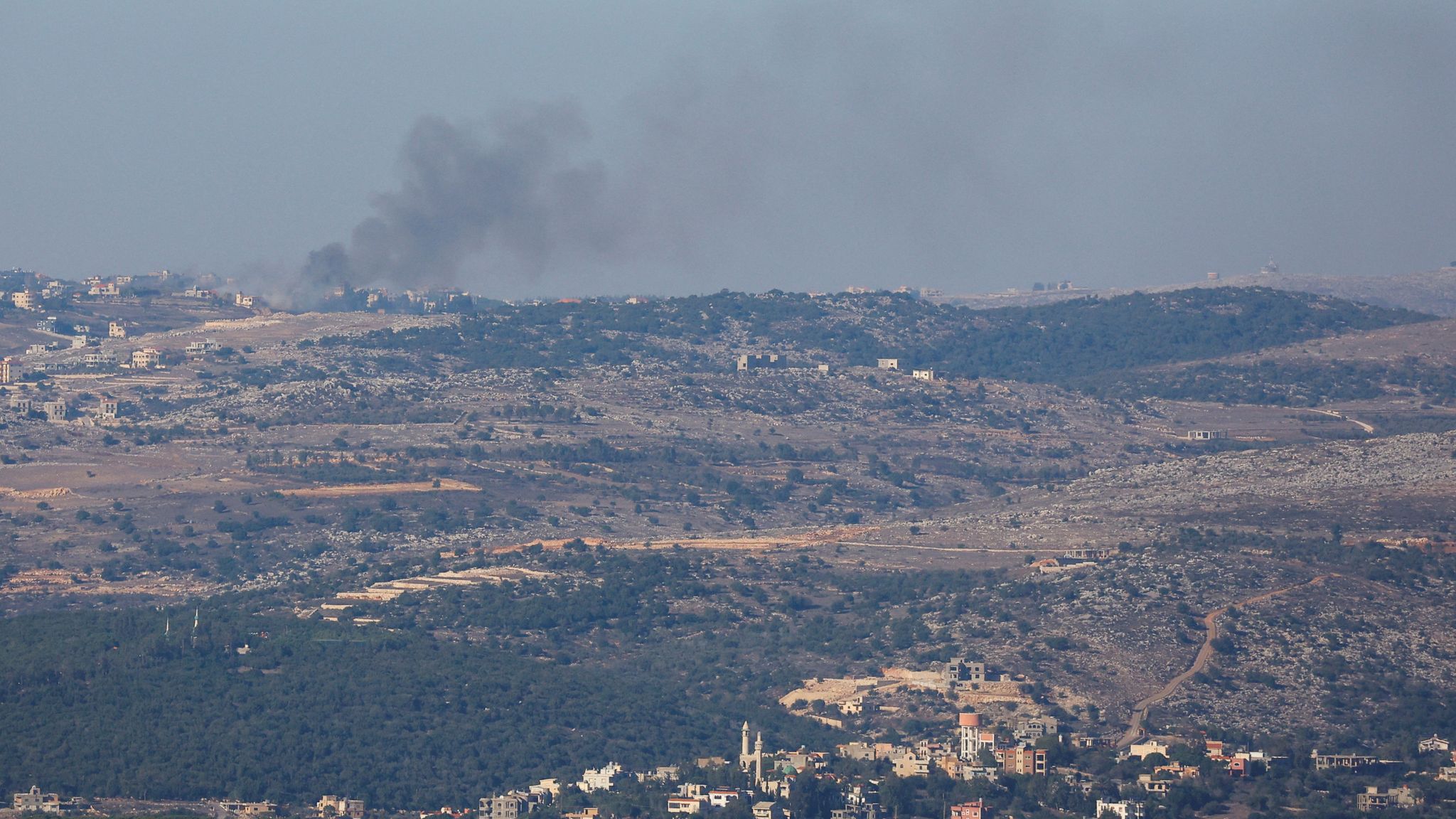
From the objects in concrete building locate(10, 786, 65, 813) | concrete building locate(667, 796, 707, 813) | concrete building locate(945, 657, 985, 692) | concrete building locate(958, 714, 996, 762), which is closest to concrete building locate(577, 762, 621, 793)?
concrete building locate(667, 796, 707, 813)

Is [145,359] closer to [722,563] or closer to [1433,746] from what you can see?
[722,563]

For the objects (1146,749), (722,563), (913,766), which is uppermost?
(722,563)

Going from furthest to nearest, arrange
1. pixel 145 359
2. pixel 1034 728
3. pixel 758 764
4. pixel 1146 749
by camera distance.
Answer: pixel 145 359, pixel 1034 728, pixel 1146 749, pixel 758 764

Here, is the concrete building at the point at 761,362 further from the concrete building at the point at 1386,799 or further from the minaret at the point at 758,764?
the concrete building at the point at 1386,799

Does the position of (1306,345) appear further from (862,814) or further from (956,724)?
(862,814)

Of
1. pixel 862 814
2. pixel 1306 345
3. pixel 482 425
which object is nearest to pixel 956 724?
pixel 862 814

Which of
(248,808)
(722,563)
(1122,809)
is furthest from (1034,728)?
(722,563)

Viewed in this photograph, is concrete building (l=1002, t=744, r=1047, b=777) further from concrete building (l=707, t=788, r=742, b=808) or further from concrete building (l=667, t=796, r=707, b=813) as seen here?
concrete building (l=667, t=796, r=707, b=813)
